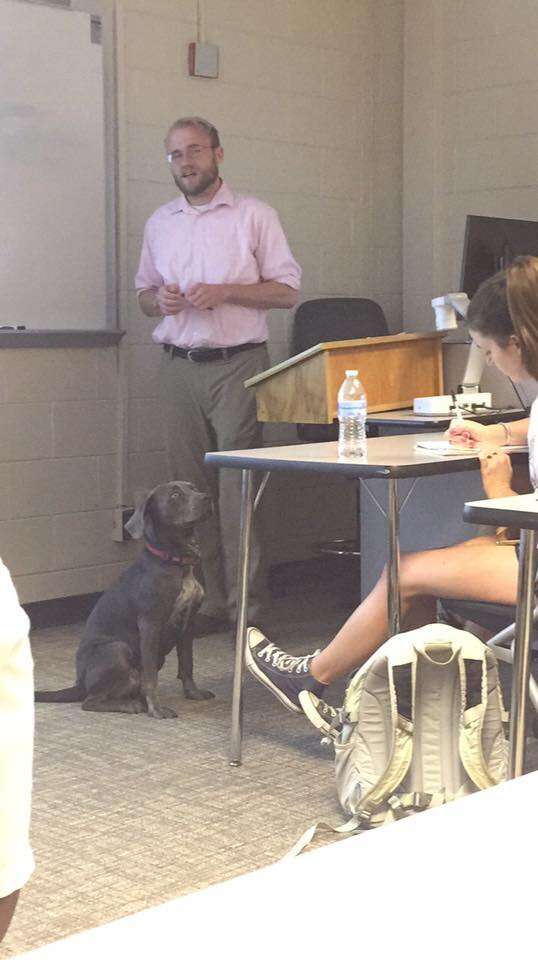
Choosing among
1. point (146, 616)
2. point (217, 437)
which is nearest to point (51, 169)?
point (217, 437)

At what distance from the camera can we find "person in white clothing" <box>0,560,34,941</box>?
85 centimetres

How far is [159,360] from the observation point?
548cm

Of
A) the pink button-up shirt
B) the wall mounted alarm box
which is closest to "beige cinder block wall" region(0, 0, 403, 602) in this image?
the wall mounted alarm box

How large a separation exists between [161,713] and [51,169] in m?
2.15

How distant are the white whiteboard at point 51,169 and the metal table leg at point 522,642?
2891 mm

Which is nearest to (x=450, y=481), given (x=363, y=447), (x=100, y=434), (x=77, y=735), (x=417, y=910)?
(x=363, y=447)

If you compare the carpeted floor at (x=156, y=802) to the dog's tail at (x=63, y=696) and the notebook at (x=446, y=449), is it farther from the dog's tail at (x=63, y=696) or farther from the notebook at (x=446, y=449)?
the notebook at (x=446, y=449)

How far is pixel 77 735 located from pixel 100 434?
1840mm

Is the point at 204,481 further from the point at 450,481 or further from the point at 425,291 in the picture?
the point at 425,291

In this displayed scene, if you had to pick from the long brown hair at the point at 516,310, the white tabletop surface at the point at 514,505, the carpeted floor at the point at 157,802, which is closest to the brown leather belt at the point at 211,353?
the carpeted floor at the point at 157,802

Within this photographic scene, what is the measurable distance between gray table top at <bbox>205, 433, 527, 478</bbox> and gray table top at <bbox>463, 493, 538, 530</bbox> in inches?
20.4

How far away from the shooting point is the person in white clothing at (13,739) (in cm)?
85

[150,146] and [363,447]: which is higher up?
[150,146]

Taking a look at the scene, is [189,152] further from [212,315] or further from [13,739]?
[13,739]
